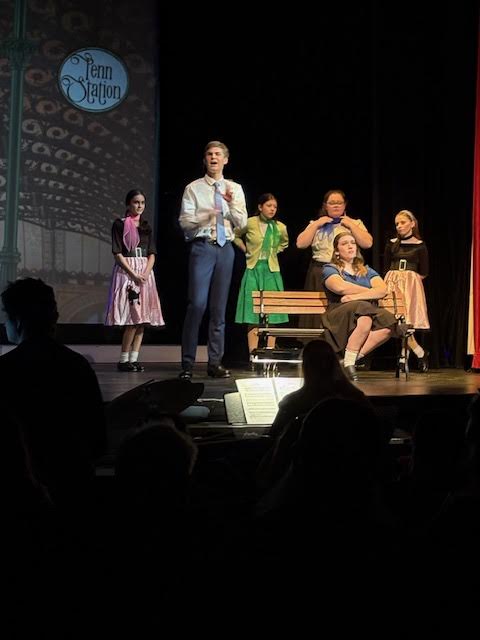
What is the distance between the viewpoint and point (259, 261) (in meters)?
7.01

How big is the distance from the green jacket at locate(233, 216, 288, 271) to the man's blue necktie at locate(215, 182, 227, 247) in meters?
1.00

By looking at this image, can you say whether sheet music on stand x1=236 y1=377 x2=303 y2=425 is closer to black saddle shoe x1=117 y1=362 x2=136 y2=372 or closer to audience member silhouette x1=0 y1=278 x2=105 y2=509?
audience member silhouette x1=0 y1=278 x2=105 y2=509

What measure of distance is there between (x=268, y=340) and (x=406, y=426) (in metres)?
2.84

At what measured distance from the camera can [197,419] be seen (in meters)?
3.76

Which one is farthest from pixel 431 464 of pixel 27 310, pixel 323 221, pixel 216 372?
pixel 323 221

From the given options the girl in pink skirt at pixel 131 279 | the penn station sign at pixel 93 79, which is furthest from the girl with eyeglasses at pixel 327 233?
the penn station sign at pixel 93 79

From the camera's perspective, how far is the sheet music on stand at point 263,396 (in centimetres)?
335

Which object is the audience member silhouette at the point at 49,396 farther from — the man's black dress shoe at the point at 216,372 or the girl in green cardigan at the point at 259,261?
the girl in green cardigan at the point at 259,261

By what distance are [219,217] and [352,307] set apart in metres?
1.13

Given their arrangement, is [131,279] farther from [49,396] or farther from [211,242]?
[49,396]

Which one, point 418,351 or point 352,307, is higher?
point 352,307

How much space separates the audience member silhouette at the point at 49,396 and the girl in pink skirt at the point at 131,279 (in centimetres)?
422

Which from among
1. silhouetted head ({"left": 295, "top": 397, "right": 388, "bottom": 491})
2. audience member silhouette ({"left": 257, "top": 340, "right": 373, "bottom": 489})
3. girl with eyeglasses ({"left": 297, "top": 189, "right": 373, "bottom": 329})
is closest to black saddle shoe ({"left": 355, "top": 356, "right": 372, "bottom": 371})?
girl with eyeglasses ({"left": 297, "top": 189, "right": 373, "bottom": 329})

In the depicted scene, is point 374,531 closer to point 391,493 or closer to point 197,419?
point 391,493
